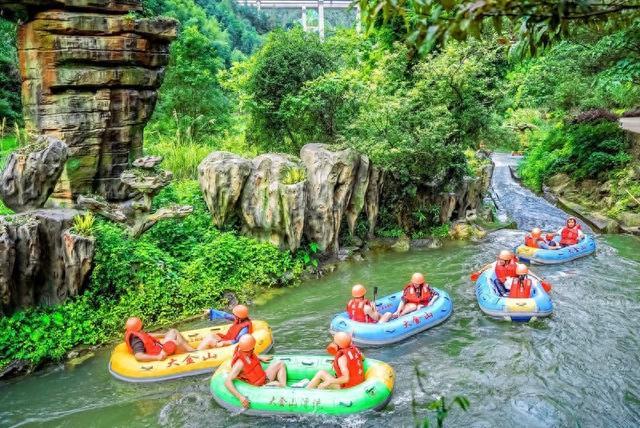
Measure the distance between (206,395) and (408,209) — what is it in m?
9.69

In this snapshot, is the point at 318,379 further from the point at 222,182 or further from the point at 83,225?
the point at 222,182

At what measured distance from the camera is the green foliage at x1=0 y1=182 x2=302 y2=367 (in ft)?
30.3

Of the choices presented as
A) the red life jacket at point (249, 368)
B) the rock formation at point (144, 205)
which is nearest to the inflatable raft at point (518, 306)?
the red life jacket at point (249, 368)

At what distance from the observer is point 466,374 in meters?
8.44

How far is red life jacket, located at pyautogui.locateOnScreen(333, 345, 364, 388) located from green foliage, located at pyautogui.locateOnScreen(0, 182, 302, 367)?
4419 mm

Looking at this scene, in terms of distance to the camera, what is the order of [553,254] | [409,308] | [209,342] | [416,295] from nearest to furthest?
[209,342]
[409,308]
[416,295]
[553,254]

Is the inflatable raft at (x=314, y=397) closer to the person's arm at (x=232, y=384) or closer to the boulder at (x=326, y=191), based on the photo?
the person's arm at (x=232, y=384)

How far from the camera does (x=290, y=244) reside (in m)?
13.2

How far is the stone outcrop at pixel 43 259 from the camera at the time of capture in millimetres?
9078

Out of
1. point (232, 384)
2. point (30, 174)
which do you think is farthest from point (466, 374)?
point (30, 174)

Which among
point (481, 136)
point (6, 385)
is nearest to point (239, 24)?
point (481, 136)

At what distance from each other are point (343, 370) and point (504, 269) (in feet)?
17.3

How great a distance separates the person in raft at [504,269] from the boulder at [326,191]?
14.2 feet

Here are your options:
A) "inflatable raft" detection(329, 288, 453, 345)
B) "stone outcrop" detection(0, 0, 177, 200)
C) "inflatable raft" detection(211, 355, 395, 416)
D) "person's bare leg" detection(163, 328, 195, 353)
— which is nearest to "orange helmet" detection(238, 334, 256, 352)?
"inflatable raft" detection(211, 355, 395, 416)
